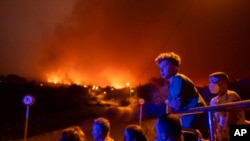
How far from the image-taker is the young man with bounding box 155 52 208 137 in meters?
3.90

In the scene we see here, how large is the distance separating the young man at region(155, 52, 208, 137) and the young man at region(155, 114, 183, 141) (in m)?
0.80

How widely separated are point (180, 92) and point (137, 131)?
0.69 meters

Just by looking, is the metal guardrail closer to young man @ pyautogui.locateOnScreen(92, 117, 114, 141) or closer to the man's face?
the man's face

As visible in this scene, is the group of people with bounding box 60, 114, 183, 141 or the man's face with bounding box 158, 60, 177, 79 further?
the man's face with bounding box 158, 60, 177, 79

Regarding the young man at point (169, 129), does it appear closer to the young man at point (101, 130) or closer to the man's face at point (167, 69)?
the man's face at point (167, 69)

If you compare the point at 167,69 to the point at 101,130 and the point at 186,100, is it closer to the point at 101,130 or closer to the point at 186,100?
the point at 186,100

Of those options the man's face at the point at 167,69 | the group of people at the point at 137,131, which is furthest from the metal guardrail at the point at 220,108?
the man's face at the point at 167,69

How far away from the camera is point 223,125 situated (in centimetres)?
444

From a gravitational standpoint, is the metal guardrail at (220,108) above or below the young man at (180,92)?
below

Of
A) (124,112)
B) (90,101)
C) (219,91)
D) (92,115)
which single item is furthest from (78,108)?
(219,91)

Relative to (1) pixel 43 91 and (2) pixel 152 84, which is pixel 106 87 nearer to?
(1) pixel 43 91

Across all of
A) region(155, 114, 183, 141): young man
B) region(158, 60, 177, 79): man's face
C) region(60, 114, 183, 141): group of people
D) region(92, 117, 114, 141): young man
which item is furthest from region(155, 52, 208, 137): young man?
region(92, 117, 114, 141): young man

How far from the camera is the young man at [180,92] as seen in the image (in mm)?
3899

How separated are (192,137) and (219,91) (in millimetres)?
1887
